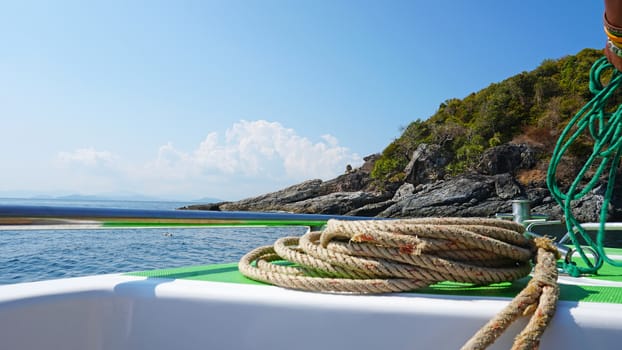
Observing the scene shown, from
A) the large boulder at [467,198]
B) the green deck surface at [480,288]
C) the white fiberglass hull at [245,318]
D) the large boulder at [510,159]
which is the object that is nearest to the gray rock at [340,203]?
the large boulder at [467,198]

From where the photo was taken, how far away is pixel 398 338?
32.6 inches

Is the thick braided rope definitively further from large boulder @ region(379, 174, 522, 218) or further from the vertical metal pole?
large boulder @ region(379, 174, 522, 218)

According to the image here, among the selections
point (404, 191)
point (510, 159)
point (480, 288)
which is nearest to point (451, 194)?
point (404, 191)

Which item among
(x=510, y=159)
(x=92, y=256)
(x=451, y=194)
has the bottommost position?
(x=92, y=256)

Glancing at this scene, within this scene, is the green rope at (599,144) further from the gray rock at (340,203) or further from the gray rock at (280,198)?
the gray rock at (280,198)

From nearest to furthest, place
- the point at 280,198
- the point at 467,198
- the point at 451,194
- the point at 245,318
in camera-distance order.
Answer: the point at 245,318 < the point at 467,198 < the point at 451,194 < the point at 280,198

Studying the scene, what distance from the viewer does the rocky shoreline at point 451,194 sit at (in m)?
28.2

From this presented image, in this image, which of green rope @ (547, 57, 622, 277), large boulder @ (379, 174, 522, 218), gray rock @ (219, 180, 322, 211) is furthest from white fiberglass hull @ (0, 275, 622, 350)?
gray rock @ (219, 180, 322, 211)

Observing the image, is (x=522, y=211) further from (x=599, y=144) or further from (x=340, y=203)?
(x=340, y=203)

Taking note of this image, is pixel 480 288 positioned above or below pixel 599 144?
below

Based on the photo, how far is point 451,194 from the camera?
29.8 m

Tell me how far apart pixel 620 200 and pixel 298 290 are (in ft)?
110

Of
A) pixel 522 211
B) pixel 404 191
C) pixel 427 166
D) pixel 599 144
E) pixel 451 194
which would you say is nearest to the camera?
pixel 599 144

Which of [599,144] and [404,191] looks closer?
[599,144]
